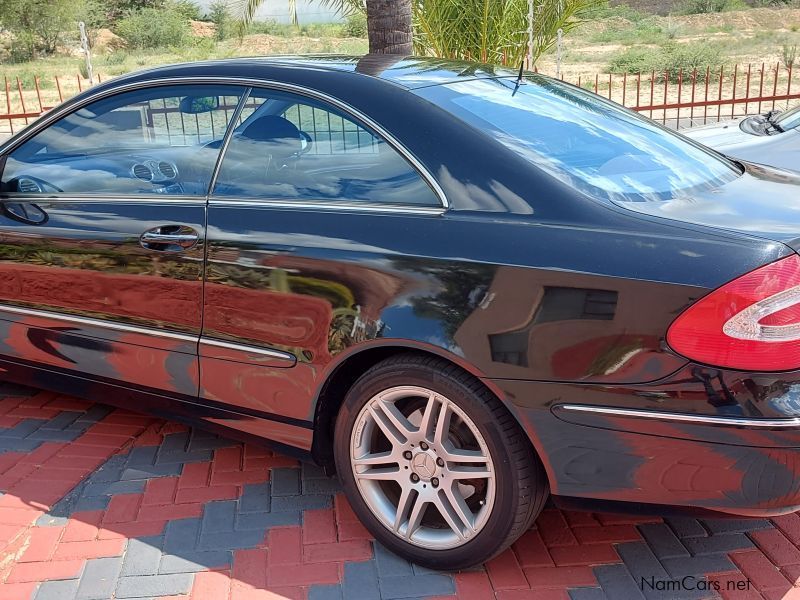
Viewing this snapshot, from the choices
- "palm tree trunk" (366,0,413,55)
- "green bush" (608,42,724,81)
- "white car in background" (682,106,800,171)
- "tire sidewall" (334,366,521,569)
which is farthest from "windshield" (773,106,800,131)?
"green bush" (608,42,724,81)

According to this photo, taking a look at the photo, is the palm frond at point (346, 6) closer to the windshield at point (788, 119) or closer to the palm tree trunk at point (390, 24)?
the palm tree trunk at point (390, 24)

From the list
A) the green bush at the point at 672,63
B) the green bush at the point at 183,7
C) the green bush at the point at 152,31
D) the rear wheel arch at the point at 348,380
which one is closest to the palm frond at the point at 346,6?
the rear wheel arch at the point at 348,380

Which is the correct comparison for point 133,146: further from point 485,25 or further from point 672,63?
point 672,63

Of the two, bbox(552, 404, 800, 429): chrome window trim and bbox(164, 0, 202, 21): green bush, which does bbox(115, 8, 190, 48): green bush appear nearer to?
bbox(164, 0, 202, 21): green bush

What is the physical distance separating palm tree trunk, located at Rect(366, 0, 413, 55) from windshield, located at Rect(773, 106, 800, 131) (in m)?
3.09

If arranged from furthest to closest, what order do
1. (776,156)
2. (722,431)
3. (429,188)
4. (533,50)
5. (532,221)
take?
(533,50) → (776,156) → (429,188) → (532,221) → (722,431)

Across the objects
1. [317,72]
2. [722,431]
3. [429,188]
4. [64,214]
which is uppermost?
[317,72]

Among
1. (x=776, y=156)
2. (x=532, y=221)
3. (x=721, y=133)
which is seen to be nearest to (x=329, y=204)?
(x=532, y=221)

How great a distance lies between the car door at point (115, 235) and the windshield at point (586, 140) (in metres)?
0.89

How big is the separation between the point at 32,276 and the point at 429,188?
1.77 meters

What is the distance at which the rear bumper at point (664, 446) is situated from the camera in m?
1.95

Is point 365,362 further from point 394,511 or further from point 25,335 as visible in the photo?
point 25,335

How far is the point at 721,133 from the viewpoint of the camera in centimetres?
659

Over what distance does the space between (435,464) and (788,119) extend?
5.46 metres
